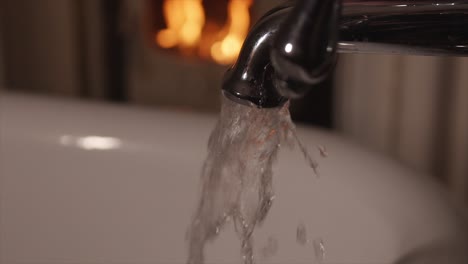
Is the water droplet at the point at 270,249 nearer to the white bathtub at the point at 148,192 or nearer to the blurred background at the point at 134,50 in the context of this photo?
the white bathtub at the point at 148,192

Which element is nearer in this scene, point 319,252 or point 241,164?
point 241,164

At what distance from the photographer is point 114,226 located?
93 centimetres

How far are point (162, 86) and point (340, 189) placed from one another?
0.83 meters

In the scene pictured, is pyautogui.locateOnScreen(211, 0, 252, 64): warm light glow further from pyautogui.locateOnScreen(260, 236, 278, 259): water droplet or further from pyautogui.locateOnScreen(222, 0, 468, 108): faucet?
pyautogui.locateOnScreen(222, 0, 468, 108): faucet

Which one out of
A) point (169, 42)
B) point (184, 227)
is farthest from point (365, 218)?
point (169, 42)

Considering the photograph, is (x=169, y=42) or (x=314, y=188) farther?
(x=169, y=42)

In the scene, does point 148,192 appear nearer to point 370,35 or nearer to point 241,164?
point 241,164

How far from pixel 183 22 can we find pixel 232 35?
93 millimetres

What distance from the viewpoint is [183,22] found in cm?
157

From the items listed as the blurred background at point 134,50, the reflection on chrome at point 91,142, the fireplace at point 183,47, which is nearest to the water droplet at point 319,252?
the reflection on chrome at point 91,142

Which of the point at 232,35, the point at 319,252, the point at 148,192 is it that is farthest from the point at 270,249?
the point at 232,35

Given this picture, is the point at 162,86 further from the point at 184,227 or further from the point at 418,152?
the point at 184,227

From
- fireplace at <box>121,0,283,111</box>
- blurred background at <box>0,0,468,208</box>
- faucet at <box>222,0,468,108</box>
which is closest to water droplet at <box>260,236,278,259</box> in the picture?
faucet at <box>222,0,468,108</box>

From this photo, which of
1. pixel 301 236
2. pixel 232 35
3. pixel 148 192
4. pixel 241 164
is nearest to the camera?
pixel 241 164
